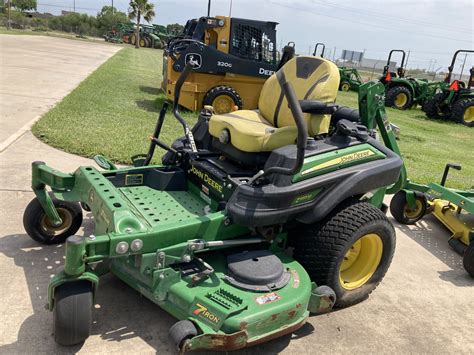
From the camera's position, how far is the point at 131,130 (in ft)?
23.1

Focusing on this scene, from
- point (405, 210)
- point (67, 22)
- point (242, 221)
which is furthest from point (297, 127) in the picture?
point (67, 22)

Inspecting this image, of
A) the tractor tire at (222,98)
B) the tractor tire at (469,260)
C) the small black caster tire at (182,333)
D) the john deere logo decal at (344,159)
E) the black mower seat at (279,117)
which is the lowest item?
the tractor tire at (469,260)

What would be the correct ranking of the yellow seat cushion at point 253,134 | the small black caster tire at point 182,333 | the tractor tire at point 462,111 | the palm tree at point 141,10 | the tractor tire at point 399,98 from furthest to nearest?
the palm tree at point 141,10, the tractor tire at point 399,98, the tractor tire at point 462,111, the yellow seat cushion at point 253,134, the small black caster tire at point 182,333

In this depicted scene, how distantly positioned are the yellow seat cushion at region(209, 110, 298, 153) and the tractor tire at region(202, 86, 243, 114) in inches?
224

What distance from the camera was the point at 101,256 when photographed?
2334mm

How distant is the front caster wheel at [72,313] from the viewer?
2242mm

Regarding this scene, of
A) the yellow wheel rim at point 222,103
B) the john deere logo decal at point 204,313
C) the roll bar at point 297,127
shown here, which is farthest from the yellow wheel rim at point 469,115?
the john deere logo decal at point 204,313

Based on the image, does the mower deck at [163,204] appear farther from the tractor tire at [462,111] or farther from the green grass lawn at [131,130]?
the tractor tire at [462,111]

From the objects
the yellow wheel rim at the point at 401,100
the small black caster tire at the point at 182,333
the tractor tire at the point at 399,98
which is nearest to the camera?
the small black caster tire at the point at 182,333

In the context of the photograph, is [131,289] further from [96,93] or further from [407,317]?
[96,93]

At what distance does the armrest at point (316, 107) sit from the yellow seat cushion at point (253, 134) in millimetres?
178

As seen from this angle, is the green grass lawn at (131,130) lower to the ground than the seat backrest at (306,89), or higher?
lower

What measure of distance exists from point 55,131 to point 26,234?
3.17m

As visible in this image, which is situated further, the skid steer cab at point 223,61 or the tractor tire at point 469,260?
the skid steer cab at point 223,61
